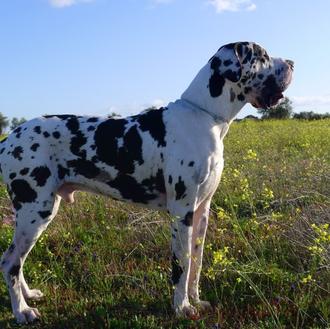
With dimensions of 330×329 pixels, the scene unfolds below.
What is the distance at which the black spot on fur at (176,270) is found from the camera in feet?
13.3

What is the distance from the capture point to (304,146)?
38.7 feet

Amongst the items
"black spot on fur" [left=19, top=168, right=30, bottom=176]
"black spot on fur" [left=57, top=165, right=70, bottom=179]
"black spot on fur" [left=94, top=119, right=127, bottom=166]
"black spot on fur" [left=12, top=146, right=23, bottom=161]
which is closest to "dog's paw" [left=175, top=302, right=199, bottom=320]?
"black spot on fur" [left=94, top=119, right=127, bottom=166]

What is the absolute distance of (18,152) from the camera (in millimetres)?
4238

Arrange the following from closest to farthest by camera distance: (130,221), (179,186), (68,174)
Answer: (179,186)
(68,174)
(130,221)

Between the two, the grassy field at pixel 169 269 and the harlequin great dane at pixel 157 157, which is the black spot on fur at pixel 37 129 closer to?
the harlequin great dane at pixel 157 157

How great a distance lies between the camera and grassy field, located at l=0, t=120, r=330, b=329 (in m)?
3.80

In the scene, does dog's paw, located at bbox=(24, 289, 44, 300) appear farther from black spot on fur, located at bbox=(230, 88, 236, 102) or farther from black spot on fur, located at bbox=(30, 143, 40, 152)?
black spot on fur, located at bbox=(230, 88, 236, 102)

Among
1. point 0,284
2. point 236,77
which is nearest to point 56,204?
point 0,284

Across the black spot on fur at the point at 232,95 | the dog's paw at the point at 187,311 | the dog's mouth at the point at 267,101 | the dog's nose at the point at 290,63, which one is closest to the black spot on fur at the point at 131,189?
the dog's paw at the point at 187,311

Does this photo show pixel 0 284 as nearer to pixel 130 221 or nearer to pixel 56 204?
pixel 56 204

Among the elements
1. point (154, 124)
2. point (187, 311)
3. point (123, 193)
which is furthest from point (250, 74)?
point (187, 311)

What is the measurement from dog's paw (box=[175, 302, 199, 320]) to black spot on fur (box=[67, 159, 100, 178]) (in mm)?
1339

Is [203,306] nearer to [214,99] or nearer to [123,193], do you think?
[123,193]

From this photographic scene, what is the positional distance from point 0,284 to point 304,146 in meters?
8.76
